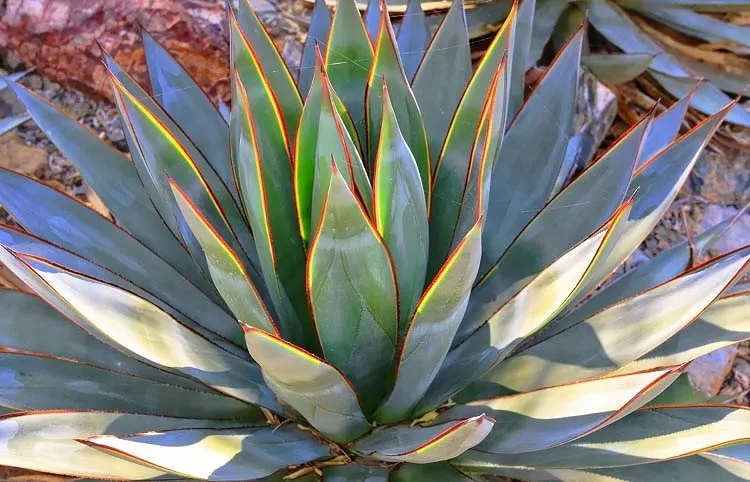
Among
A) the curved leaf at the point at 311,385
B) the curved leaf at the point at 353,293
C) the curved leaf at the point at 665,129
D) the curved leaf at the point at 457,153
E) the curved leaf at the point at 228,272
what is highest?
the curved leaf at the point at 665,129

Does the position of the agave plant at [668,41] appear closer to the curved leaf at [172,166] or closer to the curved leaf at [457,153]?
the curved leaf at [457,153]

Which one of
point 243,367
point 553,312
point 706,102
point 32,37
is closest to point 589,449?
point 553,312

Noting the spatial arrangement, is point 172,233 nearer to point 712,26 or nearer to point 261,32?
point 261,32

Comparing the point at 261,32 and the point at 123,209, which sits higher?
the point at 261,32

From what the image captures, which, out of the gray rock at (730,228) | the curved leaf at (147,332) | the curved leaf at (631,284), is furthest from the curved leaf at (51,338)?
the gray rock at (730,228)

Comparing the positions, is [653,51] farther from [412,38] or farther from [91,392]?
[91,392]

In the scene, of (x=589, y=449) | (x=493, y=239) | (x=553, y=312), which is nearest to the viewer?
(x=553, y=312)

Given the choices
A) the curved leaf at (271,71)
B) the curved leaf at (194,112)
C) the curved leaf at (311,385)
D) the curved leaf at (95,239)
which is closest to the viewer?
the curved leaf at (311,385)

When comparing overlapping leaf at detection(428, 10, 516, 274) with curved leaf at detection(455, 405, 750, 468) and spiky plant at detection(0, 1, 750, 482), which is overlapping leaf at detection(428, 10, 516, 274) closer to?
spiky plant at detection(0, 1, 750, 482)
